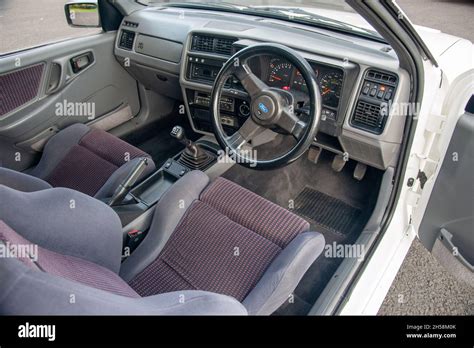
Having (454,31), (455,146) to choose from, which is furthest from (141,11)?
(454,31)

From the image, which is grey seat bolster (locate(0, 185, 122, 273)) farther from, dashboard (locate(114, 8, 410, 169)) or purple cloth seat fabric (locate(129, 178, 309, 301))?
dashboard (locate(114, 8, 410, 169))

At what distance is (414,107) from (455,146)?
0.30 m

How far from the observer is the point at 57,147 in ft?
7.68

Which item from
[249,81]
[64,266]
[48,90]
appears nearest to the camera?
[64,266]

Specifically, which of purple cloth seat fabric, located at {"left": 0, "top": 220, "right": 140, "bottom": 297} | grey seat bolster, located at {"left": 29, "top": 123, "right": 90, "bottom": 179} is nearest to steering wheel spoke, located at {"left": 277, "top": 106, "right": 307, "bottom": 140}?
purple cloth seat fabric, located at {"left": 0, "top": 220, "right": 140, "bottom": 297}

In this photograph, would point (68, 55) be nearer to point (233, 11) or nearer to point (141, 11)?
point (141, 11)

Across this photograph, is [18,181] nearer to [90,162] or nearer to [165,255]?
[90,162]

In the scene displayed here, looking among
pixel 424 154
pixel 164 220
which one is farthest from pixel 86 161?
pixel 424 154

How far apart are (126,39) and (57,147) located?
927 millimetres

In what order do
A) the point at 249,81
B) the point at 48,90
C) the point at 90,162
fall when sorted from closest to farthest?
the point at 249,81 < the point at 90,162 < the point at 48,90

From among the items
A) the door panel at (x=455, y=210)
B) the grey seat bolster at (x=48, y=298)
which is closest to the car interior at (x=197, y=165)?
the grey seat bolster at (x=48, y=298)

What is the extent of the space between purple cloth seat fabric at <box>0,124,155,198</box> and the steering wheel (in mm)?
609

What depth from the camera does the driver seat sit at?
78 cm

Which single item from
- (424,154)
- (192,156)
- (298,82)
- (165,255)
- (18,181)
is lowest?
(165,255)
